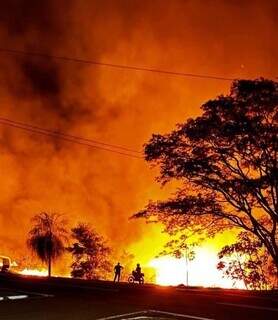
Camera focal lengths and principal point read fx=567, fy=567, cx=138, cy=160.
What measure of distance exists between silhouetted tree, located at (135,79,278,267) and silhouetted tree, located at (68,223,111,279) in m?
22.5

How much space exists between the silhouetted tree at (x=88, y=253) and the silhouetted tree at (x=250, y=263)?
20.1m

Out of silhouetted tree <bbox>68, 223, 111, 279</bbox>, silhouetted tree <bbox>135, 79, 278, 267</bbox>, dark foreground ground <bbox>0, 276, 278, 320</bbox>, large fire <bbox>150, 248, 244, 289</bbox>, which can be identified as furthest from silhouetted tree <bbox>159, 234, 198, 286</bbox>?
large fire <bbox>150, 248, 244, 289</bbox>

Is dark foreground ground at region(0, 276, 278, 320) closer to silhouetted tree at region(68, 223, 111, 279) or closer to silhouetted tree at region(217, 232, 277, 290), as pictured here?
silhouetted tree at region(217, 232, 277, 290)

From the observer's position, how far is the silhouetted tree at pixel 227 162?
1070 inches

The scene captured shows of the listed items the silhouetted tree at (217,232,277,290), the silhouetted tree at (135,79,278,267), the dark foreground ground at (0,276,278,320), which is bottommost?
the dark foreground ground at (0,276,278,320)

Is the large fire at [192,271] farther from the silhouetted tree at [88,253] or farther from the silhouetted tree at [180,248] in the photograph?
the silhouetted tree at [180,248]

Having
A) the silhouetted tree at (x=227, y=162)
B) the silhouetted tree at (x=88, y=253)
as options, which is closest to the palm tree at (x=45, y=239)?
the silhouetted tree at (x=88, y=253)

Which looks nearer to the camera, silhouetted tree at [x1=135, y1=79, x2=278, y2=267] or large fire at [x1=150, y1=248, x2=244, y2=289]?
silhouetted tree at [x1=135, y1=79, x2=278, y2=267]

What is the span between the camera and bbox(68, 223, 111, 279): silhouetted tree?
5022 centimetres

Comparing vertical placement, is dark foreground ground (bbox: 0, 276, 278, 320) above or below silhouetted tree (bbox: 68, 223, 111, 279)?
below

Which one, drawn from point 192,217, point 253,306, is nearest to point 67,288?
point 253,306

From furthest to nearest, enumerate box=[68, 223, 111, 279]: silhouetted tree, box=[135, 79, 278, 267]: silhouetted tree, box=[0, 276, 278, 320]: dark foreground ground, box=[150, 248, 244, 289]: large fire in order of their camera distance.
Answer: box=[150, 248, 244, 289]: large fire < box=[68, 223, 111, 279]: silhouetted tree < box=[135, 79, 278, 267]: silhouetted tree < box=[0, 276, 278, 320]: dark foreground ground

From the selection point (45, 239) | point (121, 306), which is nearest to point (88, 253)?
point (45, 239)

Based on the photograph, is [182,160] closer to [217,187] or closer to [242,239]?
[217,187]
